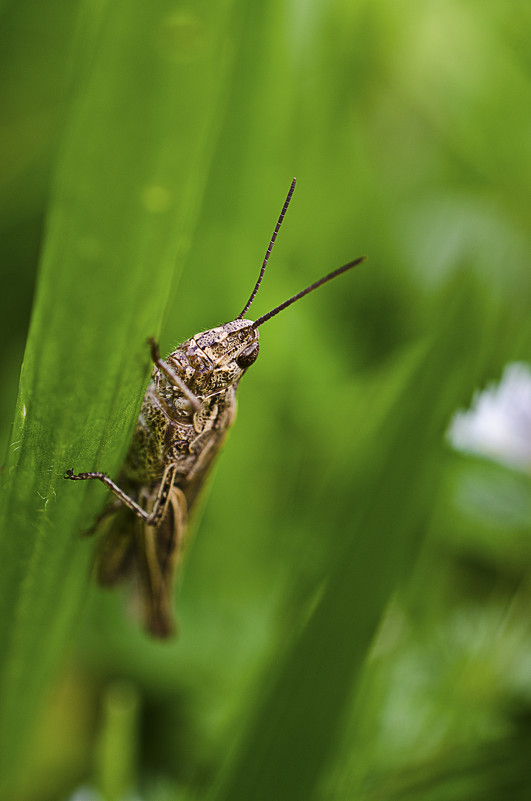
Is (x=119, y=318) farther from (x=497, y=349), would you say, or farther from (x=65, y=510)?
(x=497, y=349)

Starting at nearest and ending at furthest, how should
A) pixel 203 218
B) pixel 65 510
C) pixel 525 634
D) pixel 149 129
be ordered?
1. pixel 149 129
2. pixel 65 510
3. pixel 525 634
4. pixel 203 218

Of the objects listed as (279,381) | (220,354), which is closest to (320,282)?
(220,354)

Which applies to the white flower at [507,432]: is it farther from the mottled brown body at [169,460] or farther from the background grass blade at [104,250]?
the background grass blade at [104,250]

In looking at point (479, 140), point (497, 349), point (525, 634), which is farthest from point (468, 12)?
point (525, 634)

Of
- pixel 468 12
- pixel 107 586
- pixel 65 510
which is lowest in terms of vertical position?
pixel 107 586

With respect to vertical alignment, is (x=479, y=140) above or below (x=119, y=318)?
above

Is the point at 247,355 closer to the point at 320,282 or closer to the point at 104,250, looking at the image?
the point at 320,282
